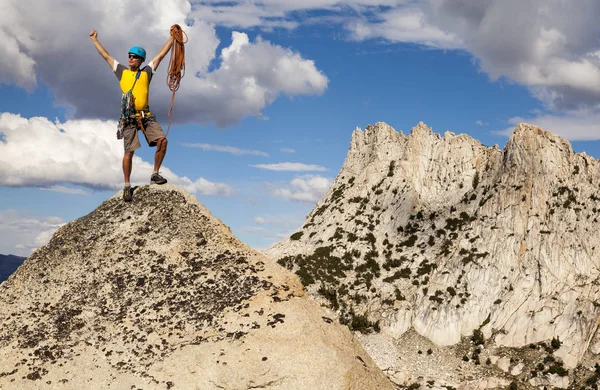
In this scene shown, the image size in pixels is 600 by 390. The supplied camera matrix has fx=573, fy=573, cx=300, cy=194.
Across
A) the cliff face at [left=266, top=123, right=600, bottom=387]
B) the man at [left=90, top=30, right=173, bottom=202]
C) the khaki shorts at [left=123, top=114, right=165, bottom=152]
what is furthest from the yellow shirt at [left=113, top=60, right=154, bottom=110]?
the cliff face at [left=266, top=123, right=600, bottom=387]

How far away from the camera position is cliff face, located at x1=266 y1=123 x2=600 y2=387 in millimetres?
71938

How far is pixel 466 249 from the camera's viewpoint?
80.4m

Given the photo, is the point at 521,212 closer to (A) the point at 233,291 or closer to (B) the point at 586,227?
(B) the point at 586,227

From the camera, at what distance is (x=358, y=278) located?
80000 millimetres

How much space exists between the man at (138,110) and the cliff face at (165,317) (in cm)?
127

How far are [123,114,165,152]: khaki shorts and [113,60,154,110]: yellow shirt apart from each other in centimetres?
30

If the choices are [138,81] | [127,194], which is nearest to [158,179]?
[127,194]

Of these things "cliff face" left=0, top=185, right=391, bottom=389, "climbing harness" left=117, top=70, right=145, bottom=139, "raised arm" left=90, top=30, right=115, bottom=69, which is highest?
"raised arm" left=90, top=30, right=115, bottom=69

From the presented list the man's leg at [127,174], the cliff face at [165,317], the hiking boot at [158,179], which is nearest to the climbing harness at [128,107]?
the man's leg at [127,174]

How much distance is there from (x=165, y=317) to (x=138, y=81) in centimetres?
521

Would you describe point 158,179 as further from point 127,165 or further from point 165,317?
point 165,317

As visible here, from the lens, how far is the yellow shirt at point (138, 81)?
12070 millimetres

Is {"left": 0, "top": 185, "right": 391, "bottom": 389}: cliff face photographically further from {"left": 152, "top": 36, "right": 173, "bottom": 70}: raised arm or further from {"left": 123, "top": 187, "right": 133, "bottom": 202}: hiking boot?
{"left": 152, "top": 36, "right": 173, "bottom": 70}: raised arm

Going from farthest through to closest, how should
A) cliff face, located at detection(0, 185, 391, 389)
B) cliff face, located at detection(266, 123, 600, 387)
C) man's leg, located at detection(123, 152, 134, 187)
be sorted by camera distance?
cliff face, located at detection(266, 123, 600, 387) → man's leg, located at detection(123, 152, 134, 187) → cliff face, located at detection(0, 185, 391, 389)
